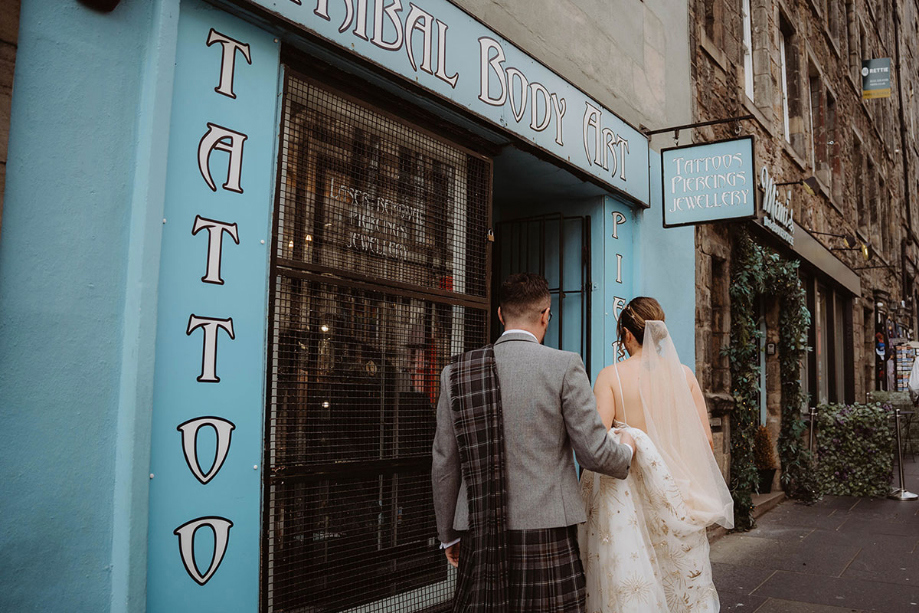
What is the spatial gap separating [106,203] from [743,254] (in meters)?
7.64

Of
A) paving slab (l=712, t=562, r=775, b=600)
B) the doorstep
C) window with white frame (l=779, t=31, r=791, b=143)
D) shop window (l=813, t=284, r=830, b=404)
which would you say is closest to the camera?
paving slab (l=712, t=562, r=775, b=600)

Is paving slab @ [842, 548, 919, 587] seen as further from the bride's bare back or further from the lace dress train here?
the bride's bare back

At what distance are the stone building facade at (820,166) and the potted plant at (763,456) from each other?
0.53m

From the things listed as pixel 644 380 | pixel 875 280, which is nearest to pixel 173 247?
pixel 644 380

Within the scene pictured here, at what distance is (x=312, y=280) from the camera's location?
3.28 m

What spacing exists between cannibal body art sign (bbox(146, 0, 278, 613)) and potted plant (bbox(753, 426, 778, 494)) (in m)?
7.76

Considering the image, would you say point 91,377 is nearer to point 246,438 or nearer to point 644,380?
point 246,438

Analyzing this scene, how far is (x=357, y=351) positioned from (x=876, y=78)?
1760 cm

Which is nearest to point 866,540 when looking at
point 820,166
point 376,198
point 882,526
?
point 882,526

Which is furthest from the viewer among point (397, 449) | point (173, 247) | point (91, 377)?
point (397, 449)

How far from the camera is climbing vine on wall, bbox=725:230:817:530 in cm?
746

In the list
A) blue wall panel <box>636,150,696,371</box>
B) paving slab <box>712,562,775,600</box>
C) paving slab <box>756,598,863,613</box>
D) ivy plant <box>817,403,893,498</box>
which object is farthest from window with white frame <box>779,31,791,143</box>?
paving slab <box>756,598,863,613</box>

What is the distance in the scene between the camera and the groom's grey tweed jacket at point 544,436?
2.51 meters

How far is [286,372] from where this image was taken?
3.17 meters
